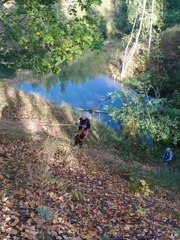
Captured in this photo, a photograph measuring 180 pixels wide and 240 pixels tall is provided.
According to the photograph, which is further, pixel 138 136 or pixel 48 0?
pixel 138 136

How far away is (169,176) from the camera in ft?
62.1

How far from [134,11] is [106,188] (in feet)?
138

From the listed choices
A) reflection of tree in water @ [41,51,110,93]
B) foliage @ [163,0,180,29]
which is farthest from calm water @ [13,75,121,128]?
foliage @ [163,0,180,29]

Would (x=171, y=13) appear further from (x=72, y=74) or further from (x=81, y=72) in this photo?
(x=72, y=74)

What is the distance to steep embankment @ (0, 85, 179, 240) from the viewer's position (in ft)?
25.0

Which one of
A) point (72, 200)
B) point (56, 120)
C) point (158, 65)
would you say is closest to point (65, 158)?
point (72, 200)

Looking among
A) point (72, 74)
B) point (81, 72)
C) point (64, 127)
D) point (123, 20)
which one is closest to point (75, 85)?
point (72, 74)

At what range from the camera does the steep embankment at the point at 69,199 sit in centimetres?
761

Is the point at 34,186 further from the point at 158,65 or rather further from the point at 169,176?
the point at 158,65

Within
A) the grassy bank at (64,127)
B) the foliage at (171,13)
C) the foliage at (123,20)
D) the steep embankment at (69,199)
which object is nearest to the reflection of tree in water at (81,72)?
the foliage at (171,13)

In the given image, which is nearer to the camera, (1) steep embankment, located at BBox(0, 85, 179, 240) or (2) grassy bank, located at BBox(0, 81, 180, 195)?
(1) steep embankment, located at BBox(0, 85, 179, 240)

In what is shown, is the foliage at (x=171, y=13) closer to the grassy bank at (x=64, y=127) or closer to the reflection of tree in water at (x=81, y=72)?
the reflection of tree in water at (x=81, y=72)

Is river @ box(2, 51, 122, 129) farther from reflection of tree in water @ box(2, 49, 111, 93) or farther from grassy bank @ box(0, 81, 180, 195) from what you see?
grassy bank @ box(0, 81, 180, 195)

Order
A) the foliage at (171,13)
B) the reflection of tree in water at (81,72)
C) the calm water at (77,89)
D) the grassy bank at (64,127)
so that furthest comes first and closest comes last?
the foliage at (171,13), the reflection of tree in water at (81,72), the calm water at (77,89), the grassy bank at (64,127)
